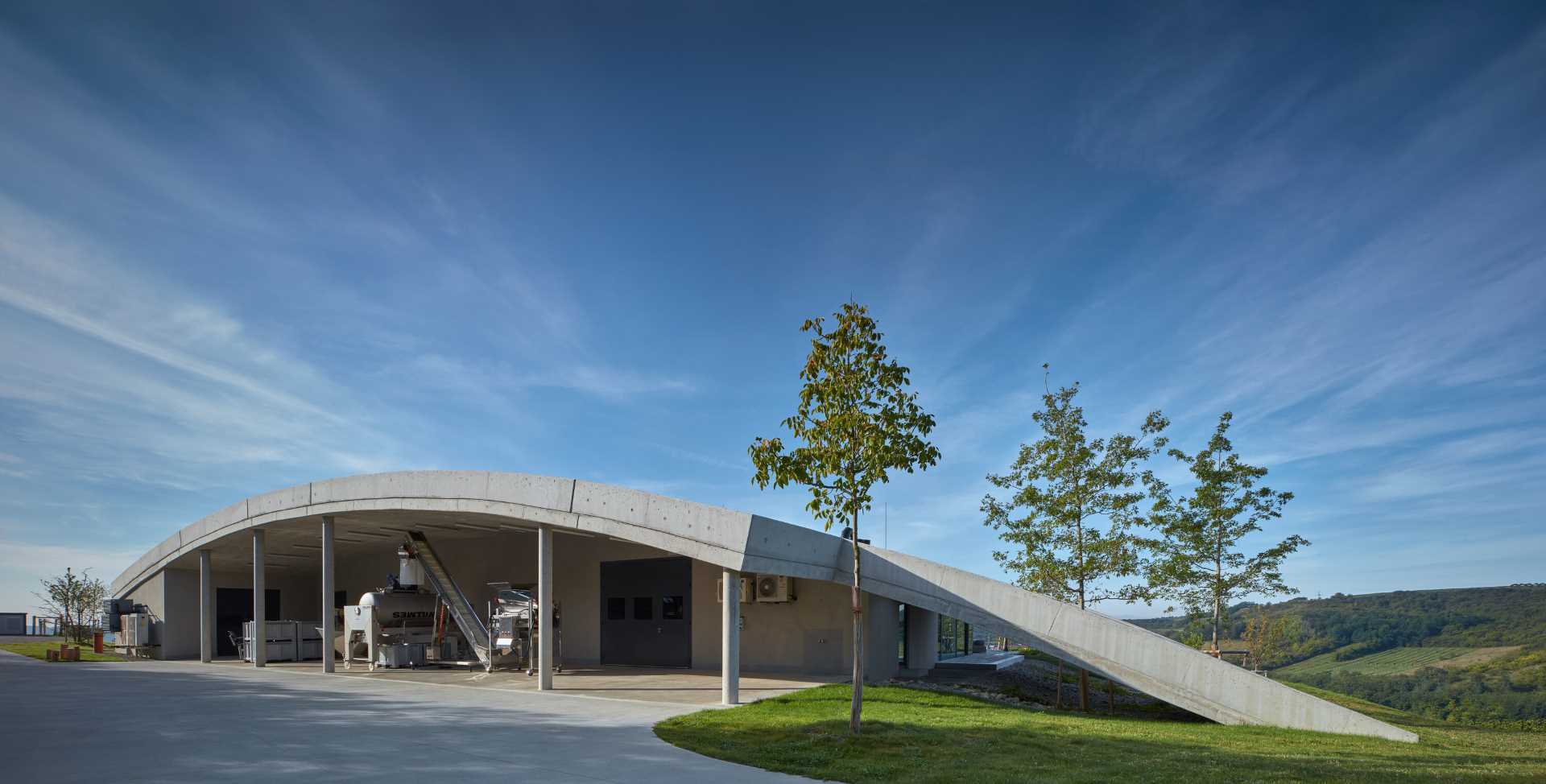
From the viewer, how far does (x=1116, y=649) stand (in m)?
16.0

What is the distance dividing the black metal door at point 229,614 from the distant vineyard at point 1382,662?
38053mm

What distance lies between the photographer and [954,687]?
63.4 ft

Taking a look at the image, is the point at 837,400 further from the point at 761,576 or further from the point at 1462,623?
the point at 1462,623

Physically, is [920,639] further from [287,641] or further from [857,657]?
[287,641]

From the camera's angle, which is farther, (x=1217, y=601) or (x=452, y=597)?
(x=452, y=597)

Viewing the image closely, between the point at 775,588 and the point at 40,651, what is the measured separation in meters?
31.5

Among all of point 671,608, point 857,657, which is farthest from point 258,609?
point 857,657

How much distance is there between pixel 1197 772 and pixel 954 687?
1037 cm

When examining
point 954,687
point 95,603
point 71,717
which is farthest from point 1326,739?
point 95,603

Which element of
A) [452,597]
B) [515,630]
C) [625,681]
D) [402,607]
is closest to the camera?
[625,681]

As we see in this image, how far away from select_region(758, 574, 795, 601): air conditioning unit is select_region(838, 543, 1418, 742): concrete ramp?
101 inches

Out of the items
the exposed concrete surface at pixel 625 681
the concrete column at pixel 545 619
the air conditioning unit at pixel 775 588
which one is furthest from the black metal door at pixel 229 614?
the air conditioning unit at pixel 775 588

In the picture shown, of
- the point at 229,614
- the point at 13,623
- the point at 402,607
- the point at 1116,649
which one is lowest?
the point at 13,623

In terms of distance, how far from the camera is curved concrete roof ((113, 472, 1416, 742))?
1476 cm
